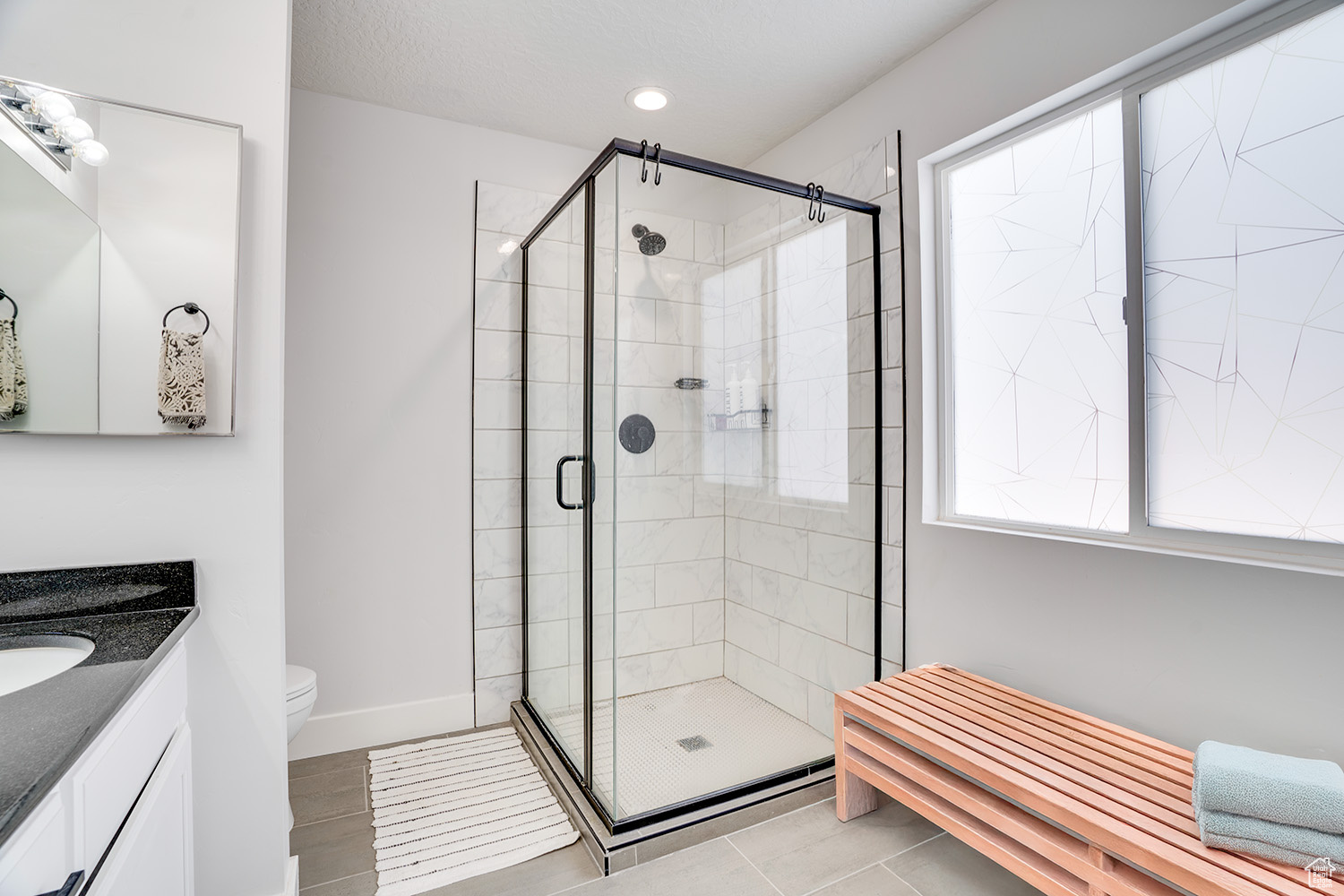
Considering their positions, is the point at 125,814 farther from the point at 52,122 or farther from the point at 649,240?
the point at 649,240

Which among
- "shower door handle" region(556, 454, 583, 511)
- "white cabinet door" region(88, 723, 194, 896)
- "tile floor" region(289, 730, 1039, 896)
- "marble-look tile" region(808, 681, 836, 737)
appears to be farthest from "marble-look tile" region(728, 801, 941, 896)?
"white cabinet door" region(88, 723, 194, 896)

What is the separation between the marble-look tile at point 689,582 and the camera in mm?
2055

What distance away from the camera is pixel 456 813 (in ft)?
6.63

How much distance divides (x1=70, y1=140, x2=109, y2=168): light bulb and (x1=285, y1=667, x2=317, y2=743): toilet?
139 centimetres

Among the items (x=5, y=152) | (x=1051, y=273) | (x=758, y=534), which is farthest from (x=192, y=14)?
(x=1051, y=273)

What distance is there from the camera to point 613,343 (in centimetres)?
183

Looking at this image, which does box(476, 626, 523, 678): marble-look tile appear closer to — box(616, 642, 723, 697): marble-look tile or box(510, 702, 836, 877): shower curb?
box(510, 702, 836, 877): shower curb

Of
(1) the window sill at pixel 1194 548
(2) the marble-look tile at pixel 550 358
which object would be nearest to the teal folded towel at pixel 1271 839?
(1) the window sill at pixel 1194 548

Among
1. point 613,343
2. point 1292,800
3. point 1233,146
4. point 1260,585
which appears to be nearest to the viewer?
point 1292,800

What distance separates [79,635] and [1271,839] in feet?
7.18

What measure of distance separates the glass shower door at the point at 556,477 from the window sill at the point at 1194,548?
50.7 inches

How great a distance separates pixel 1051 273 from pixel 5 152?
8.07 ft

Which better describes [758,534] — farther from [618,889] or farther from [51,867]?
[51,867]

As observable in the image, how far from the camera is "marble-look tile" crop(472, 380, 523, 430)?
270cm
